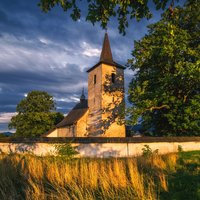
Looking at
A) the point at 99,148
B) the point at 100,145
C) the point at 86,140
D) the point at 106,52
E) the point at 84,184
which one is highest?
the point at 106,52

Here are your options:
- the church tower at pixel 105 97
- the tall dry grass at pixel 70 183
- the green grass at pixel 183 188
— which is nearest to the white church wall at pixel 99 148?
the tall dry grass at pixel 70 183

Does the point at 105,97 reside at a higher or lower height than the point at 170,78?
higher

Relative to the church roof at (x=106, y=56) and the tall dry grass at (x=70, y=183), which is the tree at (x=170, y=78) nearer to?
the church roof at (x=106, y=56)

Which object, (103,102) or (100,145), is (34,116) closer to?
(103,102)

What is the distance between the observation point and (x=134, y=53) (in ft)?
75.3

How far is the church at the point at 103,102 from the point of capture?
31.9 meters

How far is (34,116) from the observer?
41156 mm

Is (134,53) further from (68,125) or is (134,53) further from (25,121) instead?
(25,121)

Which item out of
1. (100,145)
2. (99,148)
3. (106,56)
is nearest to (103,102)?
(106,56)

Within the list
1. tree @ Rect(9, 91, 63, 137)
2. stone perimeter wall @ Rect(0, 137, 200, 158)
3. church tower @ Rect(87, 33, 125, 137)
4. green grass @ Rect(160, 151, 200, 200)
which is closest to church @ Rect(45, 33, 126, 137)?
church tower @ Rect(87, 33, 125, 137)

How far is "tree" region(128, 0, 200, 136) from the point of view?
1903 centimetres

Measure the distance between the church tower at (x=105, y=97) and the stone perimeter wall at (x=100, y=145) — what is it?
12.1 meters

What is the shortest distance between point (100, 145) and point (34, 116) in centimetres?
2581

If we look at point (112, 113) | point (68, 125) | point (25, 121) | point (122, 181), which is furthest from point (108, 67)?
point (122, 181)
